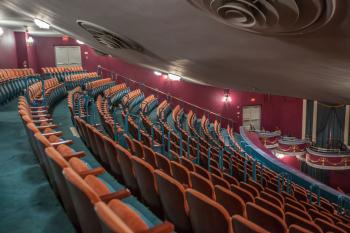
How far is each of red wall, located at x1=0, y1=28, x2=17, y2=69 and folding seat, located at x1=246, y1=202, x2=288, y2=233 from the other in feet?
14.9

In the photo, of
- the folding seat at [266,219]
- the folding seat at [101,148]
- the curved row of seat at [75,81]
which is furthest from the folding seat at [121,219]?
the curved row of seat at [75,81]

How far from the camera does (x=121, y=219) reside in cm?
48

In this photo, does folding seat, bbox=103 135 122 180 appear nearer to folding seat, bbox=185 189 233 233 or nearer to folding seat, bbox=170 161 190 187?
folding seat, bbox=170 161 190 187

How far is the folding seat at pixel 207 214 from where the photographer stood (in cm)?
62

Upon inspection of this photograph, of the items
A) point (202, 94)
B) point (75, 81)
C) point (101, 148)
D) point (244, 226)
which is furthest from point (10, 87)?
point (202, 94)

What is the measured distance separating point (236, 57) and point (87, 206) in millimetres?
889

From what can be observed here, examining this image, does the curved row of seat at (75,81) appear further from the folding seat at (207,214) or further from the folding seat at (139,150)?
the folding seat at (207,214)

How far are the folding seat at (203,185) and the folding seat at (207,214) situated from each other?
26 cm

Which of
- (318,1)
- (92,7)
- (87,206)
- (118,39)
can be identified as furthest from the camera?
(118,39)

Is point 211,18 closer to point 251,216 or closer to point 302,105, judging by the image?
point 251,216

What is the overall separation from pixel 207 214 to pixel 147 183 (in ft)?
0.83

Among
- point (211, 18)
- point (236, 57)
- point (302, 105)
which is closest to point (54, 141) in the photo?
point (211, 18)

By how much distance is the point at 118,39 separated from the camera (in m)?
1.57

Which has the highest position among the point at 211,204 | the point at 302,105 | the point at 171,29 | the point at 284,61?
the point at 171,29
